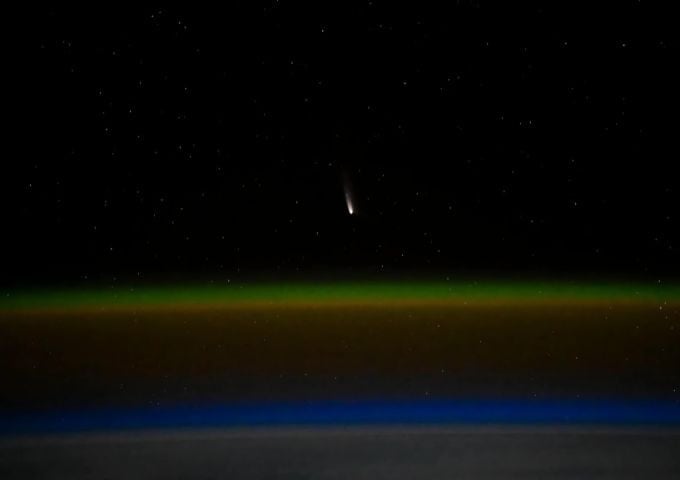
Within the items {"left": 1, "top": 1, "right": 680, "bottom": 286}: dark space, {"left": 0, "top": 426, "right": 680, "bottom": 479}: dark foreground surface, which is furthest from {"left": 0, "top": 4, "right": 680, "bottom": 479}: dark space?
{"left": 0, "top": 426, "right": 680, "bottom": 479}: dark foreground surface

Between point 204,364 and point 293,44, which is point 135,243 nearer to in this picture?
point 204,364

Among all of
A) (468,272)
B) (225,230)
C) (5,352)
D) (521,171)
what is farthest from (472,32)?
(5,352)

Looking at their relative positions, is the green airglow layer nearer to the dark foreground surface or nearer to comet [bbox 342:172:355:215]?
comet [bbox 342:172:355:215]

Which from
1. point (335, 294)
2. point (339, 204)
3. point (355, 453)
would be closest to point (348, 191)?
point (339, 204)

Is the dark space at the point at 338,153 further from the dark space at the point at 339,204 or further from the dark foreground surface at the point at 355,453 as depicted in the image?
the dark foreground surface at the point at 355,453

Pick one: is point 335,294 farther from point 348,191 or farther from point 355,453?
point 355,453
